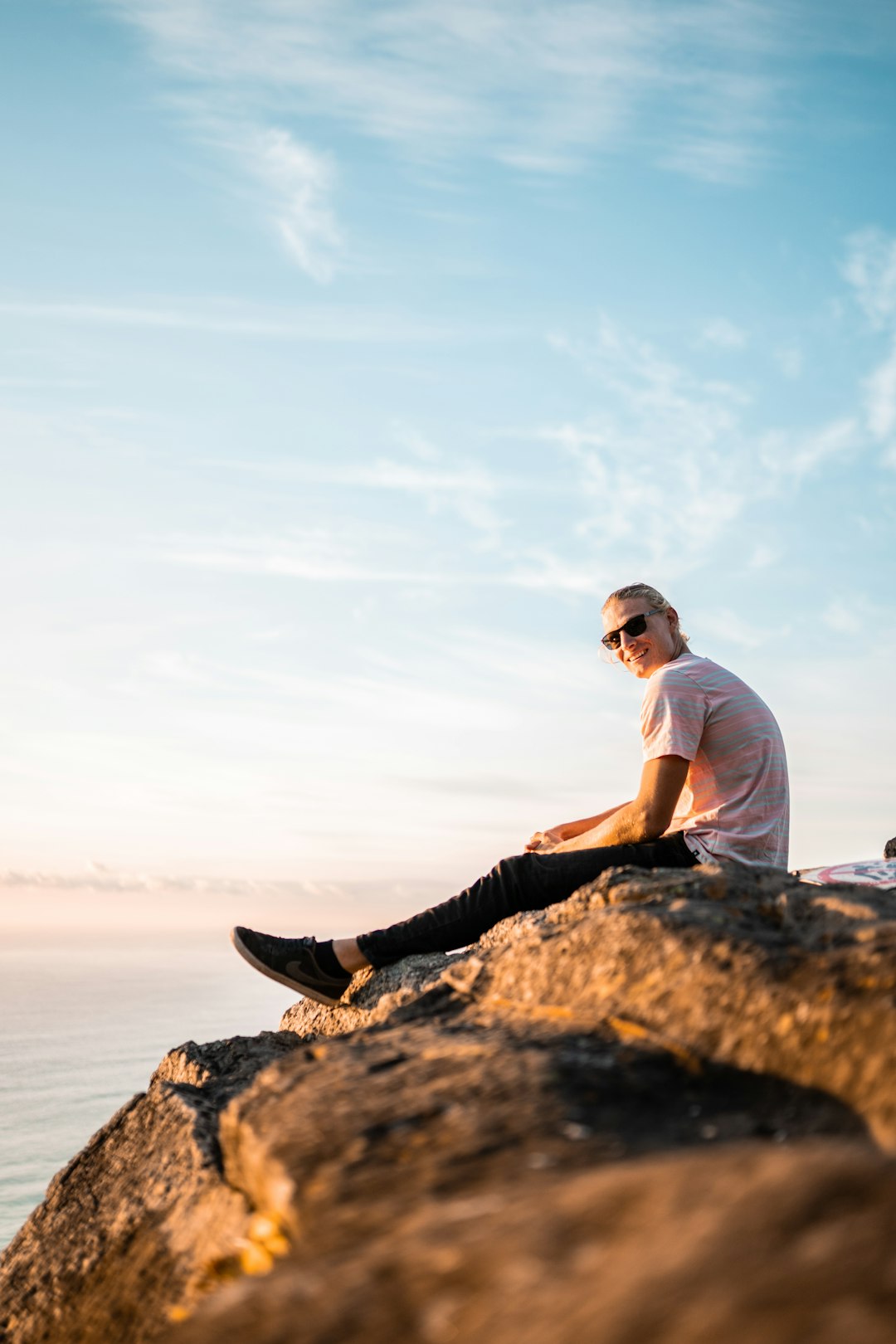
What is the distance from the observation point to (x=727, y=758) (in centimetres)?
532

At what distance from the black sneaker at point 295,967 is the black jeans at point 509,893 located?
0.26 meters

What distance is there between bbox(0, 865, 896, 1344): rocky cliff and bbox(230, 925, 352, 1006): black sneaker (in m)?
1.57

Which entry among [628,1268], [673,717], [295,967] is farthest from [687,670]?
[628,1268]

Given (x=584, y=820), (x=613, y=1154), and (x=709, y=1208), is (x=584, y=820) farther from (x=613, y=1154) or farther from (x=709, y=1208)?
(x=709, y=1208)

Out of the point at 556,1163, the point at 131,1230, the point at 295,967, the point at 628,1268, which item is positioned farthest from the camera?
the point at 295,967

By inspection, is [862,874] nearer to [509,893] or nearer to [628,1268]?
[509,893]

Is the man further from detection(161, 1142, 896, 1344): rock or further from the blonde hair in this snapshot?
detection(161, 1142, 896, 1344): rock

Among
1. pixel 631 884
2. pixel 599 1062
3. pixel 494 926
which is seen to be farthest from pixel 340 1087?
pixel 494 926

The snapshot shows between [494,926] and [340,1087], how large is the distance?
286 cm

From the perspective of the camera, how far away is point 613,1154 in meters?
1.85

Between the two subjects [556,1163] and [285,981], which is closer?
[556,1163]

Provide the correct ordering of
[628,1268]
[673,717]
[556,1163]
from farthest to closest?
1. [673,717]
2. [556,1163]
3. [628,1268]

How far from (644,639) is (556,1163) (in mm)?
4357

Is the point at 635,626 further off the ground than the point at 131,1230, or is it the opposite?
the point at 635,626
